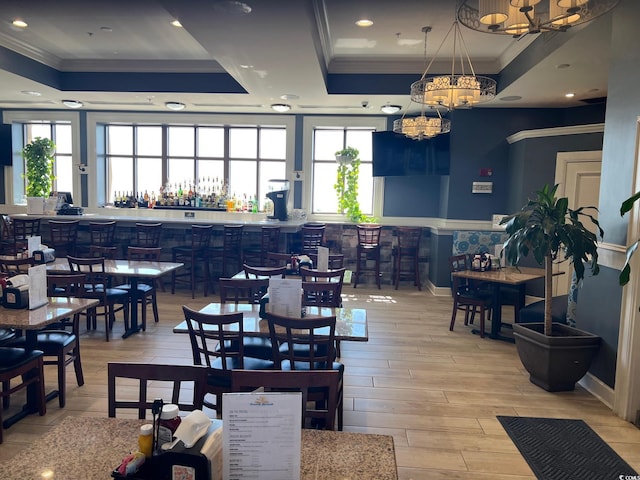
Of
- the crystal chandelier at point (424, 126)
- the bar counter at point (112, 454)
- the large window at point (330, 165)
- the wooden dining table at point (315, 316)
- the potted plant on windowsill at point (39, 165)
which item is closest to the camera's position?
the bar counter at point (112, 454)

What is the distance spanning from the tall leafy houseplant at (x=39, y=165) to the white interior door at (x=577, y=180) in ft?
28.9

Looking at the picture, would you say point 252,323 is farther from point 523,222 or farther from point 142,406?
point 523,222

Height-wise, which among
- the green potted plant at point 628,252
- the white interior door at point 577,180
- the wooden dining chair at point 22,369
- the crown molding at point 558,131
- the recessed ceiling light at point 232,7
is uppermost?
the recessed ceiling light at point 232,7

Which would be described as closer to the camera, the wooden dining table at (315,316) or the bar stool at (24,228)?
the wooden dining table at (315,316)

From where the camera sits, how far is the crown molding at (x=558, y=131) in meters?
5.89

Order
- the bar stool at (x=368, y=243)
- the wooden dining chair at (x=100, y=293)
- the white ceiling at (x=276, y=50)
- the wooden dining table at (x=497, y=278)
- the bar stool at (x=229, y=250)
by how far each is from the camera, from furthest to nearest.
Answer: the bar stool at (x=368, y=243)
the bar stool at (x=229, y=250)
the wooden dining table at (x=497, y=278)
the wooden dining chair at (x=100, y=293)
the white ceiling at (x=276, y=50)

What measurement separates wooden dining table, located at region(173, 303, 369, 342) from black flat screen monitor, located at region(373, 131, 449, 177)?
16.3 feet

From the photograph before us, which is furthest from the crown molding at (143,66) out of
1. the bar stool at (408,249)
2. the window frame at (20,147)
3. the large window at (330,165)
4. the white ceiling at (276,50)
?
the bar stool at (408,249)

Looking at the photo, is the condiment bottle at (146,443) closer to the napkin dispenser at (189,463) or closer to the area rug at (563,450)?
the napkin dispenser at (189,463)

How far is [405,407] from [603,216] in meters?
2.29

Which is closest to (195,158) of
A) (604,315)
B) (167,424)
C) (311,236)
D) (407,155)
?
(311,236)

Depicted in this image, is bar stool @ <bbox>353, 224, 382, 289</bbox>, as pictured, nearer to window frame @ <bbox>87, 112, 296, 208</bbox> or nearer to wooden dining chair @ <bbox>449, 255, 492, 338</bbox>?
window frame @ <bbox>87, 112, 296, 208</bbox>

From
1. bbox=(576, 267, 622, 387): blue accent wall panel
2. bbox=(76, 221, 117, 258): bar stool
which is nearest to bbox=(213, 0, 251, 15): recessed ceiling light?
bbox=(576, 267, 622, 387): blue accent wall panel

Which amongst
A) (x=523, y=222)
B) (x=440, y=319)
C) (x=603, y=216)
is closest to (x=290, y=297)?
(x=523, y=222)
